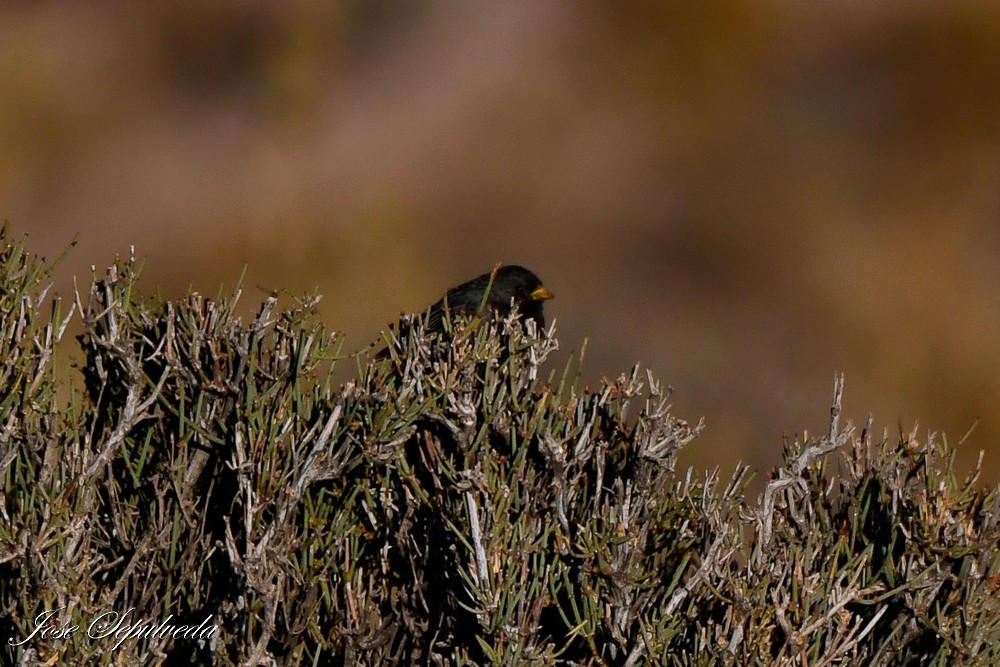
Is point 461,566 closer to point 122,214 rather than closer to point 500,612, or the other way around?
point 500,612

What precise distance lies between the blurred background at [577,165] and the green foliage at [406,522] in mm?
4126

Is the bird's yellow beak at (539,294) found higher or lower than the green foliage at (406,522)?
higher

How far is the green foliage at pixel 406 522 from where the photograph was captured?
106 inches

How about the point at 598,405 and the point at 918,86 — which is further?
the point at 918,86

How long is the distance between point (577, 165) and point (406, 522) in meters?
5.29

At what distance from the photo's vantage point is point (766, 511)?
9.45 feet

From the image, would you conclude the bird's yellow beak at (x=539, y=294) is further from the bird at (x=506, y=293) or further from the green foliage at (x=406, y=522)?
the green foliage at (x=406, y=522)

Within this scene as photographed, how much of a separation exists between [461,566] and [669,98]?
5.73 metres

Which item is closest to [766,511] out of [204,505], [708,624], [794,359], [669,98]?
[708,624]

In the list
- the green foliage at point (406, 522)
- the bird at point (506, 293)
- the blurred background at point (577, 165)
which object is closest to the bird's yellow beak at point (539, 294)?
the bird at point (506, 293)

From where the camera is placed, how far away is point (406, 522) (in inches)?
116

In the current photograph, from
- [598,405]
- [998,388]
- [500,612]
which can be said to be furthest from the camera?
[998,388]

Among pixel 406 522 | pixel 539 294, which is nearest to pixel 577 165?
pixel 539 294

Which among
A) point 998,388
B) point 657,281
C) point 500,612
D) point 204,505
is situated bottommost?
point 500,612
